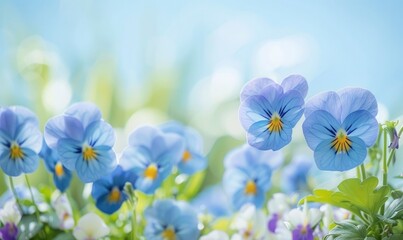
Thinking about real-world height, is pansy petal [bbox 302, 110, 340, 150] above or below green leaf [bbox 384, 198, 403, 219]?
above

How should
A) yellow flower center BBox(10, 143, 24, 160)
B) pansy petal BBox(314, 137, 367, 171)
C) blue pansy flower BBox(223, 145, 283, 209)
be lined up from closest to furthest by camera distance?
pansy petal BBox(314, 137, 367, 171)
yellow flower center BBox(10, 143, 24, 160)
blue pansy flower BBox(223, 145, 283, 209)

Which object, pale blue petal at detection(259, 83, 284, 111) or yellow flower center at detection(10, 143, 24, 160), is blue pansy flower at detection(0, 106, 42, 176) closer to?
yellow flower center at detection(10, 143, 24, 160)

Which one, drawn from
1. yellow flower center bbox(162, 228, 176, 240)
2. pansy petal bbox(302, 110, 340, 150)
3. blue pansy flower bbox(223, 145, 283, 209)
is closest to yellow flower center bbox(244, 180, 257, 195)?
blue pansy flower bbox(223, 145, 283, 209)

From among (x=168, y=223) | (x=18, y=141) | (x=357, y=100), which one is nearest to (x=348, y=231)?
(x=357, y=100)

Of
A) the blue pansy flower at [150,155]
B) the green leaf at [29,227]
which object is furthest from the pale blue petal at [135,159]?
the green leaf at [29,227]

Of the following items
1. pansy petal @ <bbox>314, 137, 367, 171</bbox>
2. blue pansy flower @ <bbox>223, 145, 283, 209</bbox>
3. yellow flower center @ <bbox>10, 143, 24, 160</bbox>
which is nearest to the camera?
pansy petal @ <bbox>314, 137, 367, 171</bbox>

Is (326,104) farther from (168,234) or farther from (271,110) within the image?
(168,234)

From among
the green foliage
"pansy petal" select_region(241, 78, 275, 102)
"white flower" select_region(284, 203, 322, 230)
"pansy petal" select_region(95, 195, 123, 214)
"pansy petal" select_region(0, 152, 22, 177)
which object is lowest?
the green foliage
